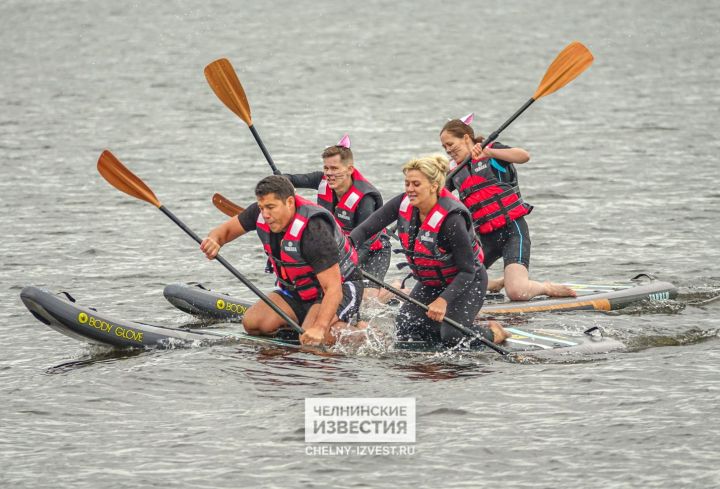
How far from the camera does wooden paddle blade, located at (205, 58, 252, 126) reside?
11812 millimetres

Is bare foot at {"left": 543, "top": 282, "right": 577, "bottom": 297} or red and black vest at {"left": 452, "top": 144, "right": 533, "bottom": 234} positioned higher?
red and black vest at {"left": 452, "top": 144, "right": 533, "bottom": 234}

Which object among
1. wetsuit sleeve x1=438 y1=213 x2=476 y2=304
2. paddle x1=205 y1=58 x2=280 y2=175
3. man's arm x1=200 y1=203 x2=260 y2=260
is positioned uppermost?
paddle x1=205 y1=58 x2=280 y2=175

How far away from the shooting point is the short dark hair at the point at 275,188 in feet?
30.2

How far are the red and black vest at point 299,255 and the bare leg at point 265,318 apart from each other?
138 millimetres

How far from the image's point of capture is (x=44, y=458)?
8.12m

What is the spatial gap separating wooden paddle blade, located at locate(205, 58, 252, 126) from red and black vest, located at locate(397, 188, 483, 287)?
274cm

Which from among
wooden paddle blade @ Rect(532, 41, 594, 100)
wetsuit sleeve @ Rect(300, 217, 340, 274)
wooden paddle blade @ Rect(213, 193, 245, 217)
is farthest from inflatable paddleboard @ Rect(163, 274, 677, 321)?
wetsuit sleeve @ Rect(300, 217, 340, 274)

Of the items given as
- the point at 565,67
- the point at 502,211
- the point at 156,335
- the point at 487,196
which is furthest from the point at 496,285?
the point at 156,335

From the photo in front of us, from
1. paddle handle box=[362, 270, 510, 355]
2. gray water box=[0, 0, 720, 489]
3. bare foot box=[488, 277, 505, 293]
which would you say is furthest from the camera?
bare foot box=[488, 277, 505, 293]

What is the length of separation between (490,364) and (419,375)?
25.2 inches

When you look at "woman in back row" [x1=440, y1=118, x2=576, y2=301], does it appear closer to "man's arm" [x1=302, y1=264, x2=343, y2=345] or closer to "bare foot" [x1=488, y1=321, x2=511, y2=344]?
"bare foot" [x1=488, y1=321, x2=511, y2=344]

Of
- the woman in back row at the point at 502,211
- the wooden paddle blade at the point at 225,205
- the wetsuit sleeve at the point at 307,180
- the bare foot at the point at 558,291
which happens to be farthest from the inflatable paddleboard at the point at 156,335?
the wetsuit sleeve at the point at 307,180

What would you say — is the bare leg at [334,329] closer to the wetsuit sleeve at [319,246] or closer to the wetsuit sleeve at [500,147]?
the wetsuit sleeve at [319,246]

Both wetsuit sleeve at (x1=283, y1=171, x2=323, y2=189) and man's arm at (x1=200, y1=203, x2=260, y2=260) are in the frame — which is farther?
wetsuit sleeve at (x1=283, y1=171, x2=323, y2=189)
